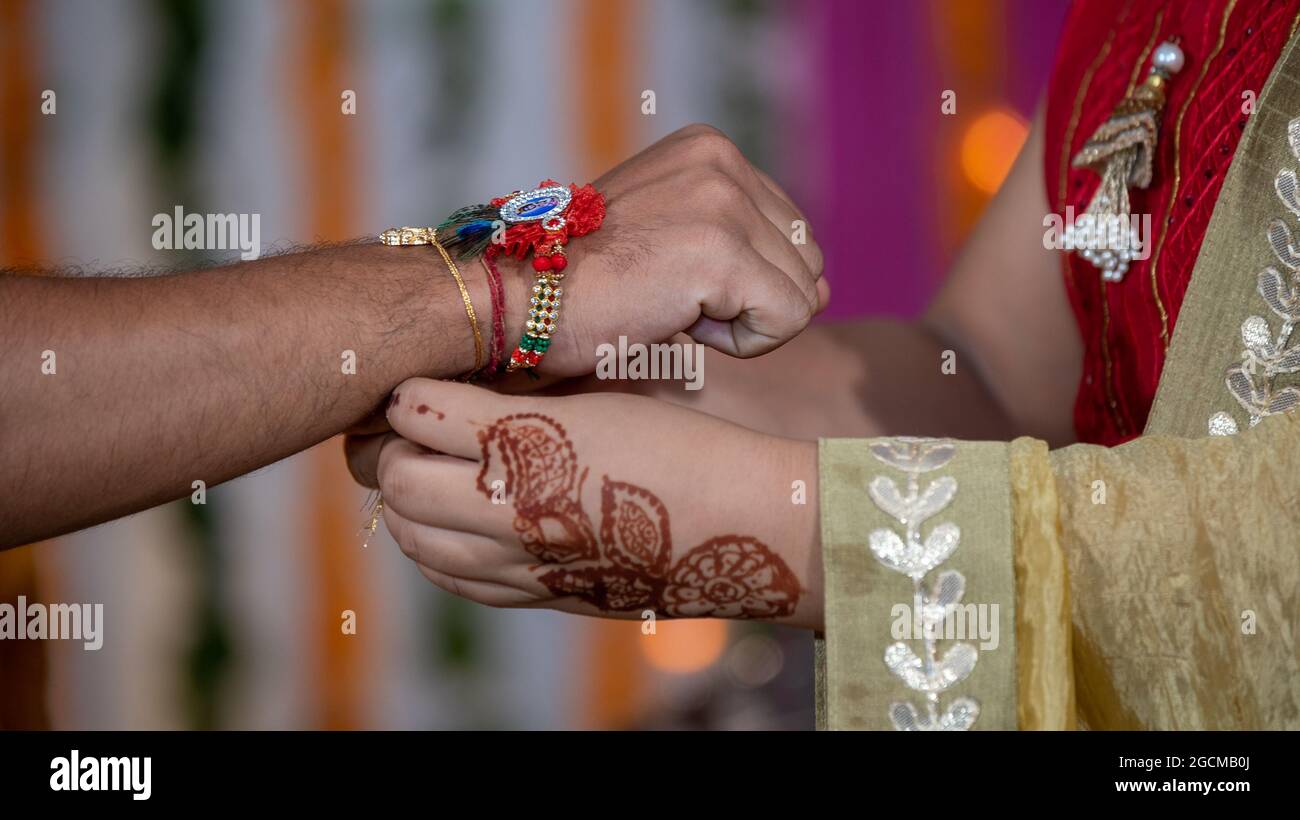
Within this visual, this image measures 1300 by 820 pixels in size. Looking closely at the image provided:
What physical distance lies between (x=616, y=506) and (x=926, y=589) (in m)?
0.21

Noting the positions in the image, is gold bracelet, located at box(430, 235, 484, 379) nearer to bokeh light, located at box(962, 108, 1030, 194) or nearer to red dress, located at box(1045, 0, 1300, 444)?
red dress, located at box(1045, 0, 1300, 444)

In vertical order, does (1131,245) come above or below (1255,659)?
above

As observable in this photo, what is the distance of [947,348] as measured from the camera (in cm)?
128

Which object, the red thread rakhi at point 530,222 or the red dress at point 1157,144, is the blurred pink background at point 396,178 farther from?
the red thread rakhi at point 530,222

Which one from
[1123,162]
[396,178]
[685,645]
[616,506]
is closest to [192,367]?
[616,506]

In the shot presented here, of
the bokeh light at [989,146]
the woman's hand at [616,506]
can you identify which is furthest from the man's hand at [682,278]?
the bokeh light at [989,146]

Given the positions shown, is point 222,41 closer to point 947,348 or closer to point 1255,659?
point 947,348

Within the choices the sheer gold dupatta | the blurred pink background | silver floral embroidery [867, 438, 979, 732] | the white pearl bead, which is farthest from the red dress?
the blurred pink background

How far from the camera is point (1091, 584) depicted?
0.73 meters

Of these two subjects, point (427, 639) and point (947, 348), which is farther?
point (427, 639)

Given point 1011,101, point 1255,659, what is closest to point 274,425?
point 1255,659

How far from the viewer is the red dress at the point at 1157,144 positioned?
955 mm
